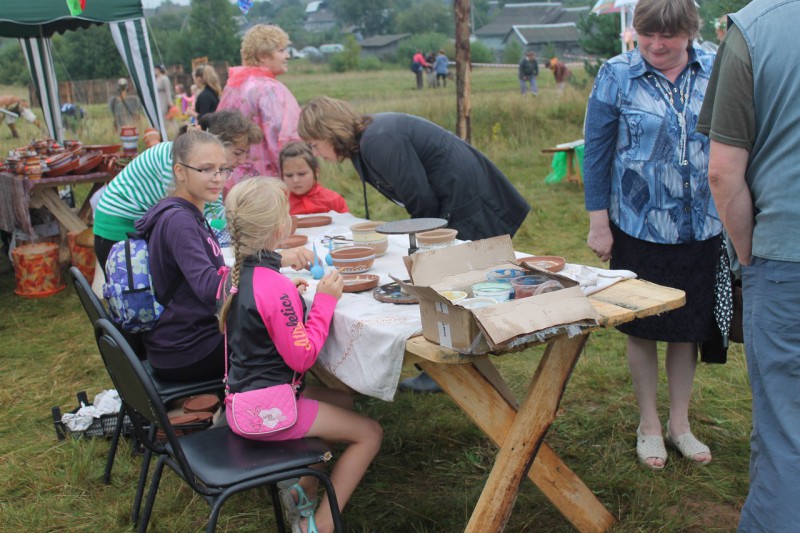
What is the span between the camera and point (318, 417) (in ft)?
7.76

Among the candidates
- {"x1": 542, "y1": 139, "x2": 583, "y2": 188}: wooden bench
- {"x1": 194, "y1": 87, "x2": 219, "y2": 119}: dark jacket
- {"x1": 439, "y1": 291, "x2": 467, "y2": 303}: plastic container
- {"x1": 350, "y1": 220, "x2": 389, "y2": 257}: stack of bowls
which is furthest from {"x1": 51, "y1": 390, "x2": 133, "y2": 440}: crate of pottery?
{"x1": 542, "y1": 139, "x2": 583, "y2": 188}: wooden bench

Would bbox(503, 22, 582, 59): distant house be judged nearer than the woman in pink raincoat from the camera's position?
No

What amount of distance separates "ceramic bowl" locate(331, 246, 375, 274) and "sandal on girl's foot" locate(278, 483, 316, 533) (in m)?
0.76

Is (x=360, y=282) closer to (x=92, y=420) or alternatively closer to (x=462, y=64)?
(x=92, y=420)

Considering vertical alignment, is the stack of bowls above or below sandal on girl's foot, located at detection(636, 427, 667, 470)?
above

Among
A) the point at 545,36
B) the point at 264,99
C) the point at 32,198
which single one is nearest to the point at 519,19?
the point at 545,36

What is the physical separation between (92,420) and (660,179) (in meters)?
2.64

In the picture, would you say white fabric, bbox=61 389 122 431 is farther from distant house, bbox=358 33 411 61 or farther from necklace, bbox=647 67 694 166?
distant house, bbox=358 33 411 61

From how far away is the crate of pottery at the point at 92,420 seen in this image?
3510mm

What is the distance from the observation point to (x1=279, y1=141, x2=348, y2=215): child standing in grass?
421 cm

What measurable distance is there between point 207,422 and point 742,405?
2.32 metres

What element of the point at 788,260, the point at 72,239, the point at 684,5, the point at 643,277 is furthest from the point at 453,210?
the point at 72,239

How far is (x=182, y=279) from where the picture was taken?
2854mm

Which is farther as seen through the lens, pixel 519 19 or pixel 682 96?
pixel 519 19
